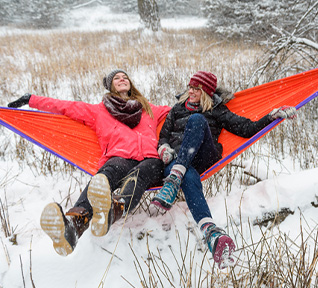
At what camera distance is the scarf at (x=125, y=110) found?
193 cm

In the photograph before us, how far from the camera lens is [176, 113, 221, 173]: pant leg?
153 centimetres

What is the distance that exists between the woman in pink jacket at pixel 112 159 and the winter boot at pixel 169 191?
123mm

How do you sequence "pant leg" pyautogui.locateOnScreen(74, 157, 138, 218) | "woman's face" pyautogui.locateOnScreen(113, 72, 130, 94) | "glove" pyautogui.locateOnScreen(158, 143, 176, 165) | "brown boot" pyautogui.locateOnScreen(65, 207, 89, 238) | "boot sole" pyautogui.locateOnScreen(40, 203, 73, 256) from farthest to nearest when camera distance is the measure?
"woman's face" pyautogui.locateOnScreen(113, 72, 130, 94) < "glove" pyautogui.locateOnScreen(158, 143, 176, 165) < "pant leg" pyautogui.locateOnScreen(74, 157, 138, 218) < "brown boot" pyautogui.locateOnScreen(65, 207, 89, 238) < "boot sole" pyautogui.locateOnScreen(40, 203, 73, 256)

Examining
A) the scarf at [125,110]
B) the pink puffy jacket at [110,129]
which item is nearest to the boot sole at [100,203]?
the pink puffy jacket at [110,129]

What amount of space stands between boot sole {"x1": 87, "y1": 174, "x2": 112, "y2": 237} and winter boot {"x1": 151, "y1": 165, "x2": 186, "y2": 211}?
29 cm

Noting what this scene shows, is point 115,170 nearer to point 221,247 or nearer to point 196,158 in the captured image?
point 196,158

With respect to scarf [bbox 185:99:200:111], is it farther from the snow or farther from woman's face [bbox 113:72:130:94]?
the snow

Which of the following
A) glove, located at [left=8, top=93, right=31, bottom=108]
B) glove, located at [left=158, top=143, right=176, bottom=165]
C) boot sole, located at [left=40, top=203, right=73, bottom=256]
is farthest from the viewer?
glove, located at [left=8, top=93, right=31, bottom=108]

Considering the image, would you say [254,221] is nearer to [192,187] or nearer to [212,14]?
[192,187]

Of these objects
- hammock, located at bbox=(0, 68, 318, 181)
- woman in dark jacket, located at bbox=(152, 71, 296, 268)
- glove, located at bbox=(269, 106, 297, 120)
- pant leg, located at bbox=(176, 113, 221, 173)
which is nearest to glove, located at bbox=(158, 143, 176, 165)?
woman in dark jacket, located at bbox=(152, 71, 296, 268)

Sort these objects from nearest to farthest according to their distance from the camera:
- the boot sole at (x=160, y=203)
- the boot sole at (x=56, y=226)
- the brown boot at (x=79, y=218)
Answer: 1. the boot sole at (x=56, y=226)
2. the brown boot at (x=79, y=218)
3. the boot sole at (x=160, y=203)

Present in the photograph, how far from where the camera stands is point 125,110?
195cm

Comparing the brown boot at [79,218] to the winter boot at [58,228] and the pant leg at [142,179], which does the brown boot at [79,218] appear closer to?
the winter boot at [58,228]

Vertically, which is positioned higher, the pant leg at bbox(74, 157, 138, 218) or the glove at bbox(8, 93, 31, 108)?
the glove at bbox(8, 93, 31, 108)
